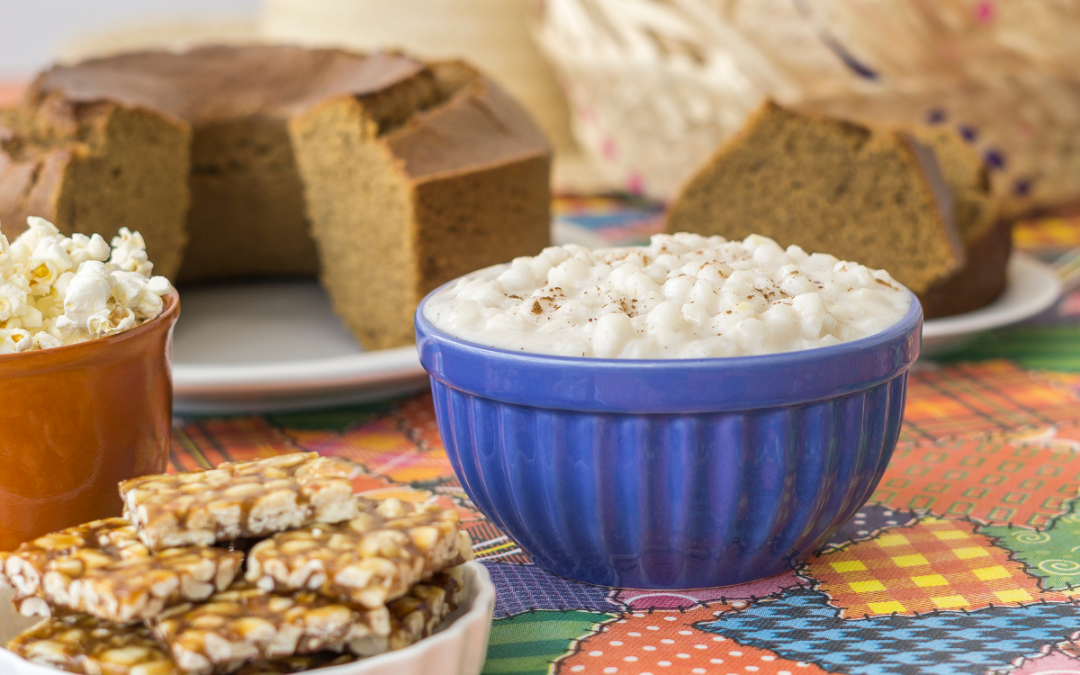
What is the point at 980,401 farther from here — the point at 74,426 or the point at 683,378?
the point at 74,426

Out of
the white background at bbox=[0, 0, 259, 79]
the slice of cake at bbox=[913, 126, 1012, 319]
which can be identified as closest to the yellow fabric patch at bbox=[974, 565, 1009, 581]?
the slice of cake at bbox=[913, 126, 1012, 319]

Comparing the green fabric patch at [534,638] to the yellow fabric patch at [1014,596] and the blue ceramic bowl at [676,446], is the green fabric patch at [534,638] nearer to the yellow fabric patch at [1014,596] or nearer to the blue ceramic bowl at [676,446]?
the blue ceramic bowl at [676,446]

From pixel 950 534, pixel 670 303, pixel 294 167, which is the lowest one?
pixel 950 534

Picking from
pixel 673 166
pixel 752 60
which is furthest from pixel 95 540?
pixel 673 166

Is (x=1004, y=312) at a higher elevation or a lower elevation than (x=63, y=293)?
lower

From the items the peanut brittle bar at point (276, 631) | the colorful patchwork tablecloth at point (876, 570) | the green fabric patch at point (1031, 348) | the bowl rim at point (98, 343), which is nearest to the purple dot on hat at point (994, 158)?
the green fabric patch at point (1031, 348)

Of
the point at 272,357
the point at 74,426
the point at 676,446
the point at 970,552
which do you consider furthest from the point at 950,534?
the point at 272,357

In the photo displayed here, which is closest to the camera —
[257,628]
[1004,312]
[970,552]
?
[257,628]
